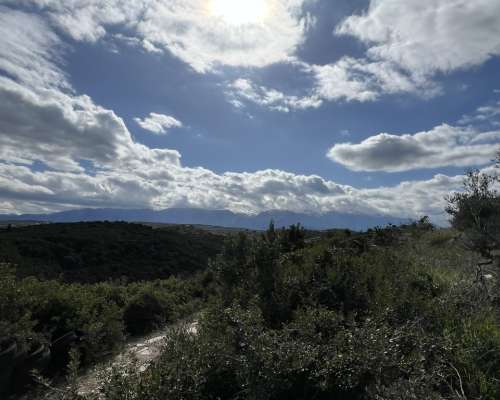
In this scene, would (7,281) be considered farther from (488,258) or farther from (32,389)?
(488,258)

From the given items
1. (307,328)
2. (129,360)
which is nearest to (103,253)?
(129,360)

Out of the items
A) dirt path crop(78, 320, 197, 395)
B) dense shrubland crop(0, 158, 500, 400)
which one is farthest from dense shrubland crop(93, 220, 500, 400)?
dirt path crop(78, 320, 197, 395)

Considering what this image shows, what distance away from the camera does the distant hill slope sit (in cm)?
2766

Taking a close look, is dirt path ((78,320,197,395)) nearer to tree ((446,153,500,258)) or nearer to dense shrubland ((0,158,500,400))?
dense shrubland ((0,158,500,400))

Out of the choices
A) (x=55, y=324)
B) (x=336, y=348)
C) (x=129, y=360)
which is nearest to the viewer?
(x=336, y=348)

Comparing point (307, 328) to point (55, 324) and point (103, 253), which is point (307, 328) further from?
point (103, 253)

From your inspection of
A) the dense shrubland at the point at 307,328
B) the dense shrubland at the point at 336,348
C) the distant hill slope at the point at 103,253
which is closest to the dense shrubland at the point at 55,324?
the dense shrubland at the point at 307,328

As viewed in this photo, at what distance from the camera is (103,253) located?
110 feet

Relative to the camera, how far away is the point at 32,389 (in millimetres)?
5625

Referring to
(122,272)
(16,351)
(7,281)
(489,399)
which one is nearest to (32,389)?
(16,351)

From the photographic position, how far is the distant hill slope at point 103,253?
27656mm

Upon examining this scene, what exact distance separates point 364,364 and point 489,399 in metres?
1.35

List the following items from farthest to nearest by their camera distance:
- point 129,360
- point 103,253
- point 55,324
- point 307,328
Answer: point 103,253 → point 55,324 → point 129,360 → point 307,328

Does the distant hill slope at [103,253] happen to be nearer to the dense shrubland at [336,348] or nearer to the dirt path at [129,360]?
the dirt path at [129,360]
